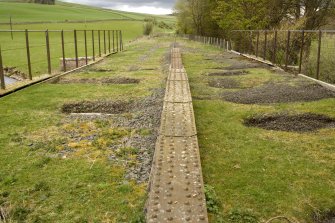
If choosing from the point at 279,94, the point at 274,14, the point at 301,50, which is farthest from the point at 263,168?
the point at 274,14

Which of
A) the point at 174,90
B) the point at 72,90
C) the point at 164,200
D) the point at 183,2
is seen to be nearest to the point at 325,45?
the point at 174,90

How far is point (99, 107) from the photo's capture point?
779cm

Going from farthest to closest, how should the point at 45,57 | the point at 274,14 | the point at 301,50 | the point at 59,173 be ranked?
1. the point at 45,57
2. the point at 274,14
3. the point at 301,50
4. the point at 59,173

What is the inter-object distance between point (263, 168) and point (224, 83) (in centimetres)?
680

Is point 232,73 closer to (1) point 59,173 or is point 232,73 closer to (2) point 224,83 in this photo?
(2) point 224,83

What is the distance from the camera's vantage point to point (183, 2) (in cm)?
6088

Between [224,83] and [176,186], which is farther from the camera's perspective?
[224,83]

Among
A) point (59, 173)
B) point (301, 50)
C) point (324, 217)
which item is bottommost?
point (324, 217)

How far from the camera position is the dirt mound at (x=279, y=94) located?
820cm

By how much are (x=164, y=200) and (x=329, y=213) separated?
1.59 metres

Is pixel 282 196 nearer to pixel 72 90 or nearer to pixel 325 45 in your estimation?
pixel 72 90

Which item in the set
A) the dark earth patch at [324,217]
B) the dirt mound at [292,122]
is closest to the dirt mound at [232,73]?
the dirt mound at [292,122]

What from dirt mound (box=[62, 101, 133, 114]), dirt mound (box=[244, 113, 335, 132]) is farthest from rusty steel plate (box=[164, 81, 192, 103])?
dirt mound (box=[244, 113, 335, 132])

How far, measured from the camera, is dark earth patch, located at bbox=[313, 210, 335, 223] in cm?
328
